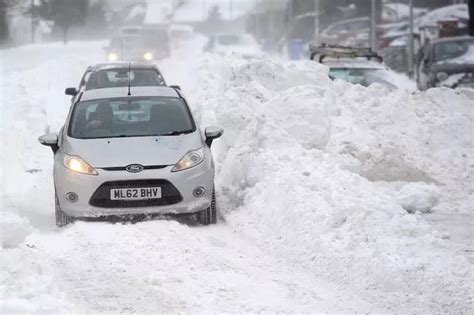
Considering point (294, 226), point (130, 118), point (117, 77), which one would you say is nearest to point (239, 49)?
point (117, 77)

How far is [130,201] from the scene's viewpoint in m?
8.48

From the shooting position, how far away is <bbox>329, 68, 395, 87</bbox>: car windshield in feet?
57.6

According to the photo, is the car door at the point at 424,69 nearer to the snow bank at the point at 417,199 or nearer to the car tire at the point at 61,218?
the snow bank at the point at 417,199

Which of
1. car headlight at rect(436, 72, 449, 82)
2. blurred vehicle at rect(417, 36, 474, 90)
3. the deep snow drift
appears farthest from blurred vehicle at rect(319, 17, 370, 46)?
the deep snow drift

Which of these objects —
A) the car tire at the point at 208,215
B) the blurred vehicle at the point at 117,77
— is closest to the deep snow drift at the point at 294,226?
the car tire at the point at 208,215

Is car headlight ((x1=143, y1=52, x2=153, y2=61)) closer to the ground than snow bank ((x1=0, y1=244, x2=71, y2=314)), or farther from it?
closer to the ground

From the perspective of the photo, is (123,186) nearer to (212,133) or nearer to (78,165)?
(78,165)

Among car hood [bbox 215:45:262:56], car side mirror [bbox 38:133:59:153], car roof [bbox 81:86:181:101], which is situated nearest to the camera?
car side mirror [bbox 38:133:59:153]

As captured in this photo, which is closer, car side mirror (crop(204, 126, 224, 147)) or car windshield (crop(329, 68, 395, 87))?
car side mirror (crop(204, 126, 224, 147))

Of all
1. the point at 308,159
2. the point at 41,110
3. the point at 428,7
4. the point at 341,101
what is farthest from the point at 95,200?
the point at 428,7

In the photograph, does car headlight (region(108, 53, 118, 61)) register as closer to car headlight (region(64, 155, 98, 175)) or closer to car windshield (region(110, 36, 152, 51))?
car windshield (region(110, 36, 152, 51))

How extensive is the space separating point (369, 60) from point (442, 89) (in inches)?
172

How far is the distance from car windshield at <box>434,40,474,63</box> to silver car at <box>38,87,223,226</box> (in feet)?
41.2

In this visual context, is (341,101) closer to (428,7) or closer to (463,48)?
(463,48)
